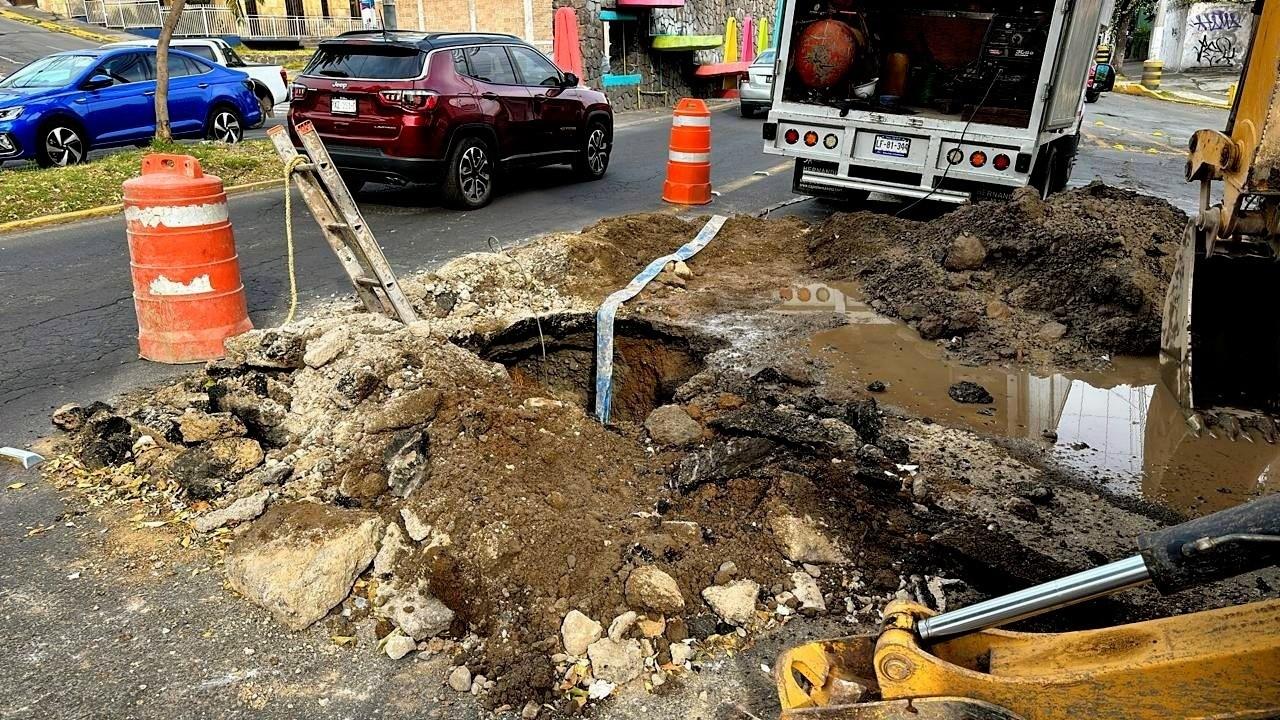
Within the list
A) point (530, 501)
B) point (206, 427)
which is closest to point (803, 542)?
point (530, 501)

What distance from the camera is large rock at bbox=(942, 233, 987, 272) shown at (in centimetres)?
691

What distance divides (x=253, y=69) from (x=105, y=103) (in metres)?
6.90

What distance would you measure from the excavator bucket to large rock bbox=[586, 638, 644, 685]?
383cm

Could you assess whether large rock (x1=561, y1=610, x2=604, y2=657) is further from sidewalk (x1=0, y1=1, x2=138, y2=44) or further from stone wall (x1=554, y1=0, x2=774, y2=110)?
sidewalk (x1=0, y1=1, x2=138, y2=44)

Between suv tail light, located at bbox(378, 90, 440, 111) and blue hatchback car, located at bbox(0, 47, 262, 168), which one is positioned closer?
suv tail light, located at bbox(378, 90, 440, 111)

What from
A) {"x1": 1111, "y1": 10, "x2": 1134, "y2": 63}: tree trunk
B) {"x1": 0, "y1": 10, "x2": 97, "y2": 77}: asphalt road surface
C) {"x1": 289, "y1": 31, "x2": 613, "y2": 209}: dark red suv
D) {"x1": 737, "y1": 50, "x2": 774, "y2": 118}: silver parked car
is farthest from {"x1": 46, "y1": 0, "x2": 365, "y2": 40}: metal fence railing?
{"x1": 1111, "y1": 10, "x2": 1134, "y2": 63}: tree trunk

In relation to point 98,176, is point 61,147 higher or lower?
higher

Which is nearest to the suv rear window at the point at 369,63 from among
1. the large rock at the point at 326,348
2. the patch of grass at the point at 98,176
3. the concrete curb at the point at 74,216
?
the patch of grass at the point at 98,176

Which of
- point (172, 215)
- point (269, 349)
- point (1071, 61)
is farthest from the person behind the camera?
point (1071, 61)

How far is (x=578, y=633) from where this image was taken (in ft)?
9.89

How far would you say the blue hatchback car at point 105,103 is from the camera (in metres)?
12.1

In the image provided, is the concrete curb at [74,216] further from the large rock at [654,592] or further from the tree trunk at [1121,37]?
the tree trunk at [1121,37]

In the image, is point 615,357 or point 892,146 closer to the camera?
point 615,357

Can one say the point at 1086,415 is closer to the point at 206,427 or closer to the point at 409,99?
the point at 206,427
